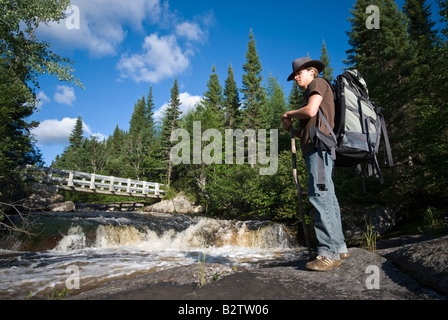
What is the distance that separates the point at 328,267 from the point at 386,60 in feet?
52.3

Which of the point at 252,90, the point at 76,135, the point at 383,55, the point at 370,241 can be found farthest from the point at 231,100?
the point at 76,135

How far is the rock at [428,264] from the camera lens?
5.44 feet

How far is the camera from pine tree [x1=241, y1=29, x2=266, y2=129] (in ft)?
97.3

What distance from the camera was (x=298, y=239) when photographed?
10484 mm

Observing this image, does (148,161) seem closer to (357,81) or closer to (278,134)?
(278,134)

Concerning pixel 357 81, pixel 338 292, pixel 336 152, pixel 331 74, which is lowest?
pixel 338 292

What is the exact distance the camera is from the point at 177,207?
22469 millimetres

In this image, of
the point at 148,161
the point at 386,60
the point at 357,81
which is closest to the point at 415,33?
the point at 386,60

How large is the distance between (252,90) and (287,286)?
104 feet

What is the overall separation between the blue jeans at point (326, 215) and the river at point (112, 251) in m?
1.50

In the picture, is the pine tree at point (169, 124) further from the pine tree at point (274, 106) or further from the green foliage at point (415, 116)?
the green foliage at point (415, 116)

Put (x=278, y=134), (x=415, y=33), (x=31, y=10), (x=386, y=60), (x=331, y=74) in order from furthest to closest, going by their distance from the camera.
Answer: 1. (x=331, y=74)
2. (x=278, y=134)
3. (x=415, y=33)
4. (x=386, y=60)
5. (x=31, y=10)

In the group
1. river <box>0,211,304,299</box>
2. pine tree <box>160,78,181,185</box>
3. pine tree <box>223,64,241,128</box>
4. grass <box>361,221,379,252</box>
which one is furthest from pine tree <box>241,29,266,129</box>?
grass <box>361,221,379,252</box>

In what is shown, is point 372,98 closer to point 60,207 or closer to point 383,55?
point 383,55
